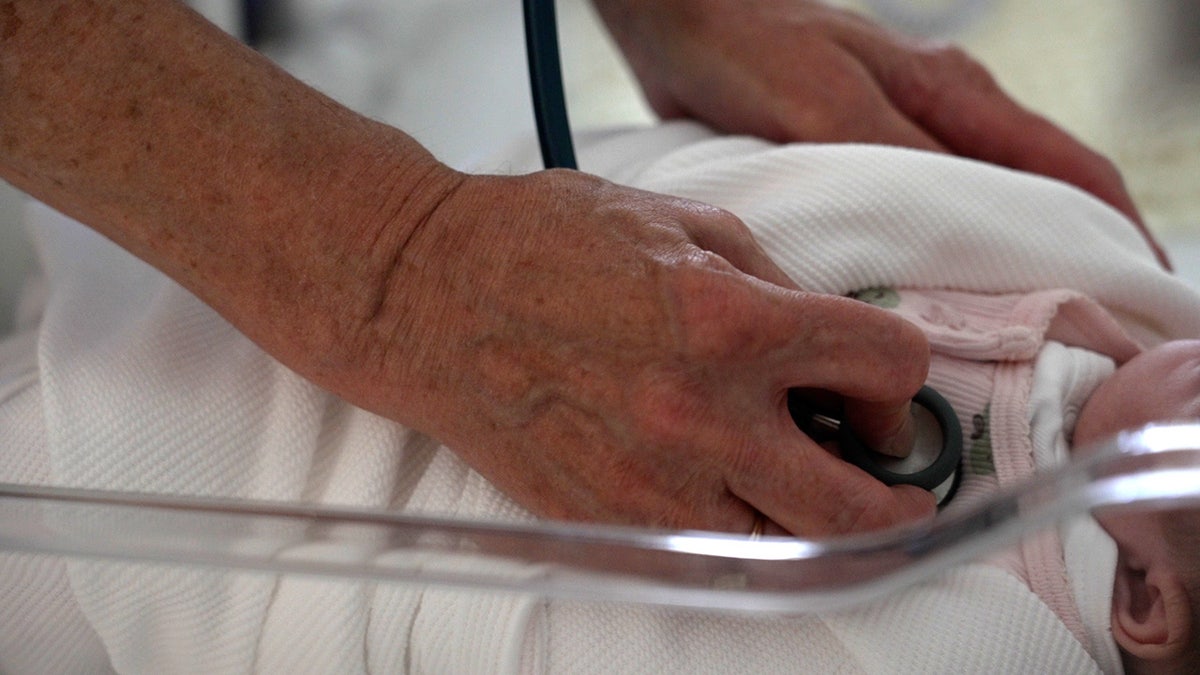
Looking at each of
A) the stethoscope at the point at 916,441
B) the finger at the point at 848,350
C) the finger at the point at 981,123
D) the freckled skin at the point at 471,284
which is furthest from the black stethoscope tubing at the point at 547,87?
the finger at the point at 981,123

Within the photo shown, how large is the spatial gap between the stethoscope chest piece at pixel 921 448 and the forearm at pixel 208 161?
0.74ft

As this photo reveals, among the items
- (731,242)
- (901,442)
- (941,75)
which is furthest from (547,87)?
(941,75)

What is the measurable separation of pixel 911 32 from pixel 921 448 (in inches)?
36.2

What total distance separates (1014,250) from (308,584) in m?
0.47

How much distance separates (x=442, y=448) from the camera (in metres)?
0.60

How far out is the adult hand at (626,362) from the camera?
502 millimetres

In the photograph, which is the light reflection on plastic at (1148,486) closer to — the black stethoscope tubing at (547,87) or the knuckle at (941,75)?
the black stethoscope tubing at (547,87)

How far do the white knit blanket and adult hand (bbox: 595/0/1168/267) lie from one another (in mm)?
136

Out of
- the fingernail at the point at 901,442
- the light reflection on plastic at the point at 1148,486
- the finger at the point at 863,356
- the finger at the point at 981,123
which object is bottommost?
the light reflection on plastic at the point at 1148,486

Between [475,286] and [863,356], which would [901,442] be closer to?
[863,356]

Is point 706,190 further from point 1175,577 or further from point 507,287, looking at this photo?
point 1175,577

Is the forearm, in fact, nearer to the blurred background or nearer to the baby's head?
the baby's head

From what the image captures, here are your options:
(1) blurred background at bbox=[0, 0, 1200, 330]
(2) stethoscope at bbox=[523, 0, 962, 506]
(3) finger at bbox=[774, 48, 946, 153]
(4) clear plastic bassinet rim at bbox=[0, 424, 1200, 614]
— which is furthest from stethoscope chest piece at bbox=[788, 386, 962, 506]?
(1) blurred background at bbox=[0, 0, 1200, 330]

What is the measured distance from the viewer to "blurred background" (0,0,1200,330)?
118 centimetres
